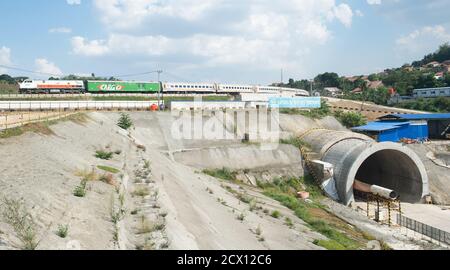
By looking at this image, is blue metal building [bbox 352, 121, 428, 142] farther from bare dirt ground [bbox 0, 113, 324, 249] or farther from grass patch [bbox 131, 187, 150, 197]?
grass patch [bbox 131, 187, 150, 197]

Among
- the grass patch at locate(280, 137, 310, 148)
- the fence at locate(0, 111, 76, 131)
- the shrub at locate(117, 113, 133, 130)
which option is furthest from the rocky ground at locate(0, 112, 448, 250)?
the grass patch at locate(280, 137, 310, 148)

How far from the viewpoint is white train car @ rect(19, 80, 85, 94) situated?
65062 mm

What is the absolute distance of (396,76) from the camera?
5187 inches

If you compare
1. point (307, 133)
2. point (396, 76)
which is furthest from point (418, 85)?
point (307, 133)

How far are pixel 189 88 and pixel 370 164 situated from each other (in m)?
42.5

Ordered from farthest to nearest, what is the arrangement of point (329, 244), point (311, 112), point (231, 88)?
point (231, 88), point (311, 112), point (329, 244)

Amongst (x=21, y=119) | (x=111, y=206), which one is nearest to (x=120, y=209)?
(x=111, y=206)

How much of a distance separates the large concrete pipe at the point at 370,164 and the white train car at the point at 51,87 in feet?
145

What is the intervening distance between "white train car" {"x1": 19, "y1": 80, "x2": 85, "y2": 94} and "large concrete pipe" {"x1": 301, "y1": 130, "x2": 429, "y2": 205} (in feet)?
145

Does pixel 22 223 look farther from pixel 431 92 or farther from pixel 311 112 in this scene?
pixel 431 92

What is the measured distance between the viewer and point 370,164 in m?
41.8

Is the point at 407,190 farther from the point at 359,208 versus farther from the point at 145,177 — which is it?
the point at 145,177

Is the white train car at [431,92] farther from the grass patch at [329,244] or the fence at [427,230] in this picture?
the grass patch at [329,244]
